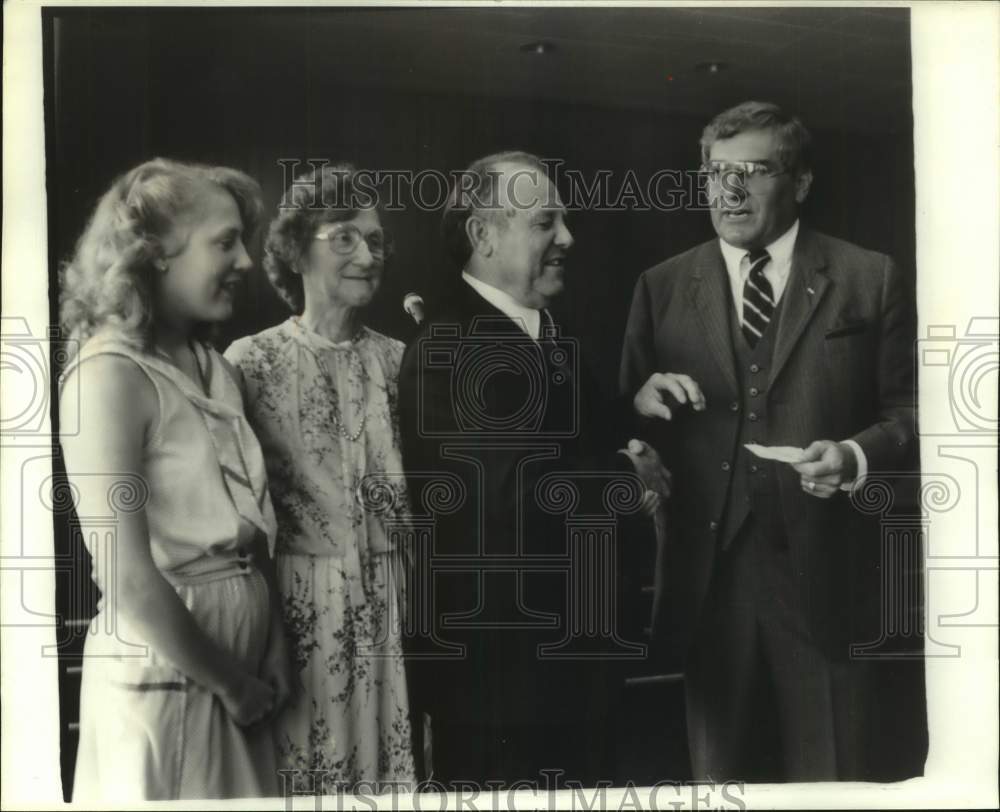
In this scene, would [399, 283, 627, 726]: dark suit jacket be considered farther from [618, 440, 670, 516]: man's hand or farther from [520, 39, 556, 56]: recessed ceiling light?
[520, 39, 556, 56]: recessed ceiling light

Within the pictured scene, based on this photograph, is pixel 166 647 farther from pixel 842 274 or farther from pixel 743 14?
pixel 743 14

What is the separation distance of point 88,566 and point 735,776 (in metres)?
2.47

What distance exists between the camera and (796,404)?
4.43 m

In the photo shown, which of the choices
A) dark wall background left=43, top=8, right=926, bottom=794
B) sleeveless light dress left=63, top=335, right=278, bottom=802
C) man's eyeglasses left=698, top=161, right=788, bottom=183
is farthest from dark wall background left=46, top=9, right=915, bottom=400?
sleeveless light dress left=63, top=335, right=278, bottom=802

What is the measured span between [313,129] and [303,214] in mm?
315

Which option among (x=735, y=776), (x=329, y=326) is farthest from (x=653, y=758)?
(x=329, y=326)

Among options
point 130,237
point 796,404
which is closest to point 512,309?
point 796,404

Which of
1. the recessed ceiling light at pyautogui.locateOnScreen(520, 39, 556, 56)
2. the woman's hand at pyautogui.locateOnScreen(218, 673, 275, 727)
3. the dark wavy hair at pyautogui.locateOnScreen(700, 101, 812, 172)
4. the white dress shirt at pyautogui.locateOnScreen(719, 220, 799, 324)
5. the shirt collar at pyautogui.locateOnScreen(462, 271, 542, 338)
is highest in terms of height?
the recessed ceiling light at pyautogui.locateOnScreen(520, 39, 556, 56)

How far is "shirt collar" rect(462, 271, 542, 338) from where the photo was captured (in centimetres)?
442

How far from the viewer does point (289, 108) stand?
4391 mm

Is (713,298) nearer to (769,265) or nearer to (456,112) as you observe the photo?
(769,265)

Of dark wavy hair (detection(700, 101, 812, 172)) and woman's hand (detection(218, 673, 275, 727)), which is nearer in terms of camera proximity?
woman's hand (detection(218, 673, 275, 727))

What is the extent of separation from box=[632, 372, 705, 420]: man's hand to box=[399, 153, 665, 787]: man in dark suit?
6 centimetres

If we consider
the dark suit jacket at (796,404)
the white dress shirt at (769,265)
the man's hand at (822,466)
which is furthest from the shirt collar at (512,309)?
the man's hand at (822,466)
